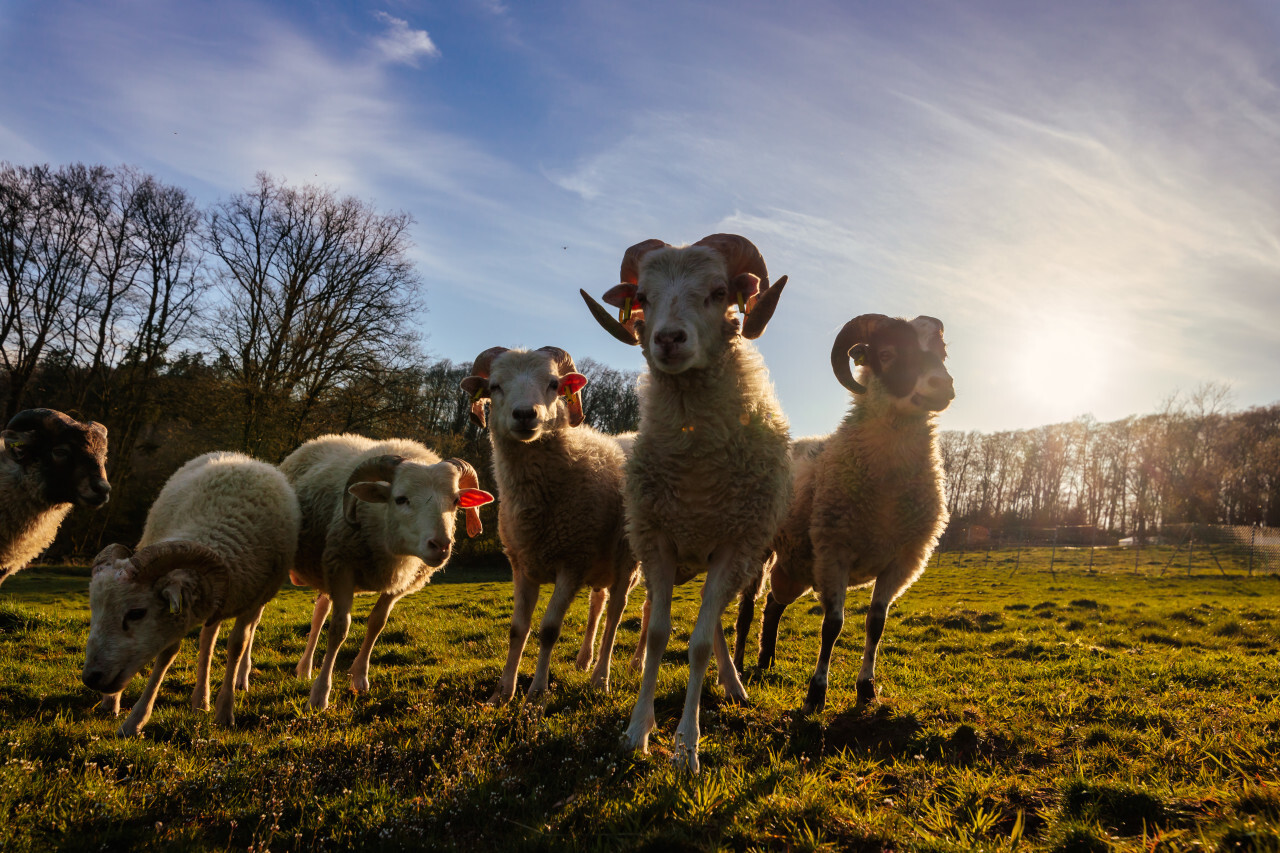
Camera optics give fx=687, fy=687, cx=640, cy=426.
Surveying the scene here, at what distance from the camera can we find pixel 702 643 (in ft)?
15.3

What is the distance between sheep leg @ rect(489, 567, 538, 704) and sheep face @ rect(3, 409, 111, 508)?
4730mm

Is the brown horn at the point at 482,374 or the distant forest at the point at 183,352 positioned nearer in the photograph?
the brown horn at the point at 482,374

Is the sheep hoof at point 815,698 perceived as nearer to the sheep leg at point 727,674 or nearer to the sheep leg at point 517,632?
the sheep leg at point 727,674

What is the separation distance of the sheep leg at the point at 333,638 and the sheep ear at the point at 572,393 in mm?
2712

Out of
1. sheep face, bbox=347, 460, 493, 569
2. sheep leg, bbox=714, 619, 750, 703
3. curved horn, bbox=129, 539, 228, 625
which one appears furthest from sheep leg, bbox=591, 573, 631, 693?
curved horn, bbox=129, 539, 228, 625

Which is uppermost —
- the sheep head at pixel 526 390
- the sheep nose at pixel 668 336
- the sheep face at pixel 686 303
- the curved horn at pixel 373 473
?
the sheep face at pixel 686 303

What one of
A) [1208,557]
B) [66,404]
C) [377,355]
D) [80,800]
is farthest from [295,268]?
[1208,557]

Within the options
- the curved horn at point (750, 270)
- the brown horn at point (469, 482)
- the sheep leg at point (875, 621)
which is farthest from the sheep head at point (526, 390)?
the sheep leg at point (875, 621)

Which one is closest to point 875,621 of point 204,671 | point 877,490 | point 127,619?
point 877,490

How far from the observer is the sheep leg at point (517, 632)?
19.6 feet

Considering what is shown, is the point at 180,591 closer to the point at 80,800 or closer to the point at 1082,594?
the point at 80,800

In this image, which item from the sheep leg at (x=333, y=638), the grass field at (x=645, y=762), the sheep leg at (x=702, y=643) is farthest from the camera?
the sheep leg at (x=333, y=638)

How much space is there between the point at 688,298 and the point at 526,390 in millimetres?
1958

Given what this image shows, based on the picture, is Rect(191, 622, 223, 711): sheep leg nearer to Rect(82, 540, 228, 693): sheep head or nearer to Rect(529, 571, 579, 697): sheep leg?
Rect(82, 540, 228, 693): sheep head
